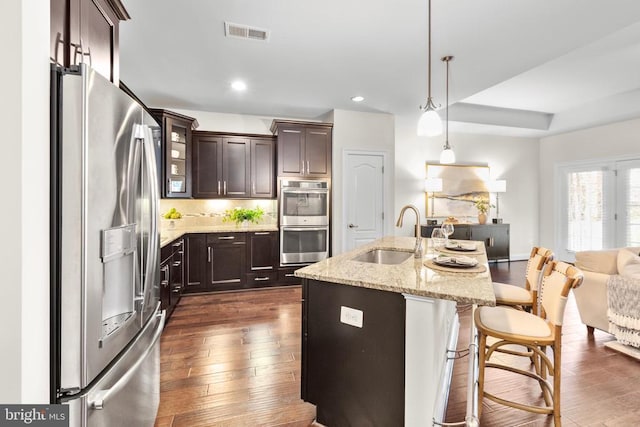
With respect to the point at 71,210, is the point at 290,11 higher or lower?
higher

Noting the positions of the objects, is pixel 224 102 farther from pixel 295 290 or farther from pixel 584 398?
pixel 584 398

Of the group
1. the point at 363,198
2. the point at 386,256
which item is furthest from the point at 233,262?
the point at 386,256

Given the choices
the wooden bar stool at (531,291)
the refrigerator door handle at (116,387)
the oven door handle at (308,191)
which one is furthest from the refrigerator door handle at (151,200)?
the oven door handle at (308,191)

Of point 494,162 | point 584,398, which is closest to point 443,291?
point 584,398

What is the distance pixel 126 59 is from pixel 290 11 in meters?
1.97

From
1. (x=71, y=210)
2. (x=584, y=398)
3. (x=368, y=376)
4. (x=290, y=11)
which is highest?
(x=290, y=11)

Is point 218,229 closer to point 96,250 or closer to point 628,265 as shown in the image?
point 96,250

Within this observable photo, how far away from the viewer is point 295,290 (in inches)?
182

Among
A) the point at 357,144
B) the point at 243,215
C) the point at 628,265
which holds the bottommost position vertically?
the point at 628,265

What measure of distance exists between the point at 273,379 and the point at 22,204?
194 cm

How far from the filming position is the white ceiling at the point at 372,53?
2354 mm

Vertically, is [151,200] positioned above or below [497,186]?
below

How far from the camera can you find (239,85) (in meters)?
3.88

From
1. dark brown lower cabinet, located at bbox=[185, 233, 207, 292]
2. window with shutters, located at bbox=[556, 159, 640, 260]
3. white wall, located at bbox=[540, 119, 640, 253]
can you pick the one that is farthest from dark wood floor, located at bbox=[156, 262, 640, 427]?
white wall, located at bbox=[540, 119, 640, 253]
